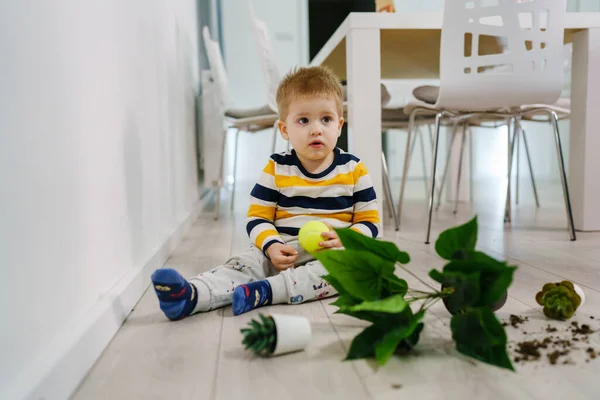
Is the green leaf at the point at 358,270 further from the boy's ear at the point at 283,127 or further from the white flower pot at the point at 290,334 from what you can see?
the boy's ear at the point at 283,127

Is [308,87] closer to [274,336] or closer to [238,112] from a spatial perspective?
[274,336]

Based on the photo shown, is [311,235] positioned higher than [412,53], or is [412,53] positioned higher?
[412,53]

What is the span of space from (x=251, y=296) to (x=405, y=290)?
0.36 m

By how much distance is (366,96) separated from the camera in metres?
1.89

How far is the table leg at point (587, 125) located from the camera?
2.00 meters

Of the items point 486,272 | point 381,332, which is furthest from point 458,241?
point 381,332

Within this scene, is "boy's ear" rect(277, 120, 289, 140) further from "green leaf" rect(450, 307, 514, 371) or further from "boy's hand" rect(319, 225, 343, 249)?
"green leaf" rect(450, 307, 514, 371)

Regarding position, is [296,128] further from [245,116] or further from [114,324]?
[245,116]

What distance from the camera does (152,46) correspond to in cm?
157

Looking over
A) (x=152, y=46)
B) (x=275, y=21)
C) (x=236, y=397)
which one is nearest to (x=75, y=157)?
(x=236, y=397)

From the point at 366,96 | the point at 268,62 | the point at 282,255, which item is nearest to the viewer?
the point at 282,255

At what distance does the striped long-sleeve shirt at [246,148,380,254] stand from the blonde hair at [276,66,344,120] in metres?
0.13

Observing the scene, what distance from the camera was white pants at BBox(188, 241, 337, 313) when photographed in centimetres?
107

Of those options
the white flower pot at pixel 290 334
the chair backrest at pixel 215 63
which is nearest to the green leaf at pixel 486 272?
the white flower pot at pixel 290 334
